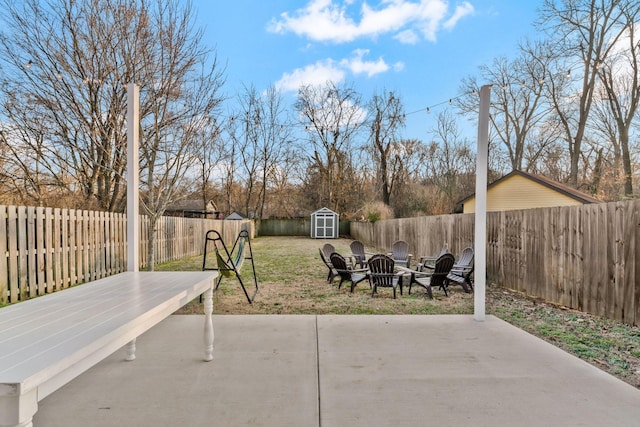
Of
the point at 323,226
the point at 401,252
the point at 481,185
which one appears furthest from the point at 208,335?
the point at 323,226

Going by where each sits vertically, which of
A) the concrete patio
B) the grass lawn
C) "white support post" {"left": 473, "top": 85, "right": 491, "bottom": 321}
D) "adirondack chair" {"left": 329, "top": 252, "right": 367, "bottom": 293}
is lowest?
the grass lawn

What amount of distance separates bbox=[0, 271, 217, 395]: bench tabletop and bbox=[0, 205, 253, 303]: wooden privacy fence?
10.9 ft

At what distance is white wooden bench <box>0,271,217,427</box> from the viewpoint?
3.38 feet

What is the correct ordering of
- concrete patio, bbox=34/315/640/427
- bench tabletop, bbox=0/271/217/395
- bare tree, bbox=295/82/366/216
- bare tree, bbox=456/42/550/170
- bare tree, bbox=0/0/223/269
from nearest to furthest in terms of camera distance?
1. bench tabletop, bbox=0/271/217/395
2. concrete patio, bbox=34/315/640/427
3. bare tree, bbox=0/0/223/269
4. bare tree, bbox=456/42/550/170
5. bare tree, bbox=295/82/366/216

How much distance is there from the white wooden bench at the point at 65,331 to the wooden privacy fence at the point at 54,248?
11.1ft

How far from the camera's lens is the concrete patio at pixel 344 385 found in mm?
2102

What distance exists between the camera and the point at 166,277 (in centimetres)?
323

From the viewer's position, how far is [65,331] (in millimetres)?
1480

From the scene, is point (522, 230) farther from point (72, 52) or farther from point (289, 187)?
point (289, 187)

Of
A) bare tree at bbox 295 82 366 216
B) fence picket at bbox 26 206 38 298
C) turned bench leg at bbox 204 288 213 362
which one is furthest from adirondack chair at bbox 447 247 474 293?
bare tree at bbox 295 82 366 216

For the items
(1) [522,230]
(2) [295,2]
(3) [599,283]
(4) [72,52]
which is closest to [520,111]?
(2) [295,2]

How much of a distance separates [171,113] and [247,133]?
68.1ft

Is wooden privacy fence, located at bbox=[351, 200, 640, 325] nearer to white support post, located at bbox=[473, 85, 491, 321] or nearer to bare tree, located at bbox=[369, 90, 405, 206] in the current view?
white support post, located at bbox=[473, 85, 491, 321]

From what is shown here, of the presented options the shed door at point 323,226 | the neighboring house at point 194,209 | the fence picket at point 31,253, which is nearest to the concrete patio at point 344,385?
the fence picket at point 31,253
